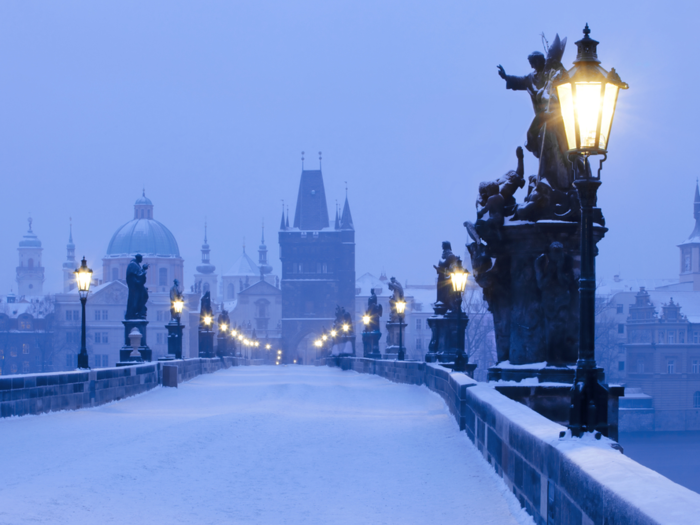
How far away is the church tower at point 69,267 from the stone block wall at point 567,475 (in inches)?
5882

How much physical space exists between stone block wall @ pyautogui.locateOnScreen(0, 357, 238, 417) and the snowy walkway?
367 millimetres

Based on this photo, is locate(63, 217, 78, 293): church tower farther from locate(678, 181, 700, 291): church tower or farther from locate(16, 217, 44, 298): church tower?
locate(678, 181, 700, 291): church tower

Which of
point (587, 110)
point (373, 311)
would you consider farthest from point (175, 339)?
point (587, 110)

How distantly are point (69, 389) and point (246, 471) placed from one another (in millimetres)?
8987

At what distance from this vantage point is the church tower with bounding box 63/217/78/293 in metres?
160

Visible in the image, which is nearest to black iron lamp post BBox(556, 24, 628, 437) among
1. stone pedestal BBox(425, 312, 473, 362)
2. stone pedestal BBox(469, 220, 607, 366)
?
stone pedestal BBox(469, 220, 607, 366)

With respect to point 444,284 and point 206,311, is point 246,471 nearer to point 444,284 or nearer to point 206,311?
point 444,284

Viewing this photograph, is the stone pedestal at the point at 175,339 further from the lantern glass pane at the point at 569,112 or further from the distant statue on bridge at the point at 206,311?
the lantern glass pane at the point at 569,112

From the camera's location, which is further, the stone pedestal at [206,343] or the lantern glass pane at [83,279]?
the stone pedestal at [206,343]

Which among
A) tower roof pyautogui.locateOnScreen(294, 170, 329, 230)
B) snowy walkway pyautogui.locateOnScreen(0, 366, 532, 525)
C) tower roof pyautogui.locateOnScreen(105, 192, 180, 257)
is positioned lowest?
snowy walkway pyautogui.locateOnScreen(0, 366, 532, 525)

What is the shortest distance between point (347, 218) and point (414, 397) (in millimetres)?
120188

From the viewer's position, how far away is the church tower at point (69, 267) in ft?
525

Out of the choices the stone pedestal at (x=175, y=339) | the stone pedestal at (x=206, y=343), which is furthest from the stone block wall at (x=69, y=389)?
the stone pedestal at (x=206, y=343)

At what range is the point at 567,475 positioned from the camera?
515cm
